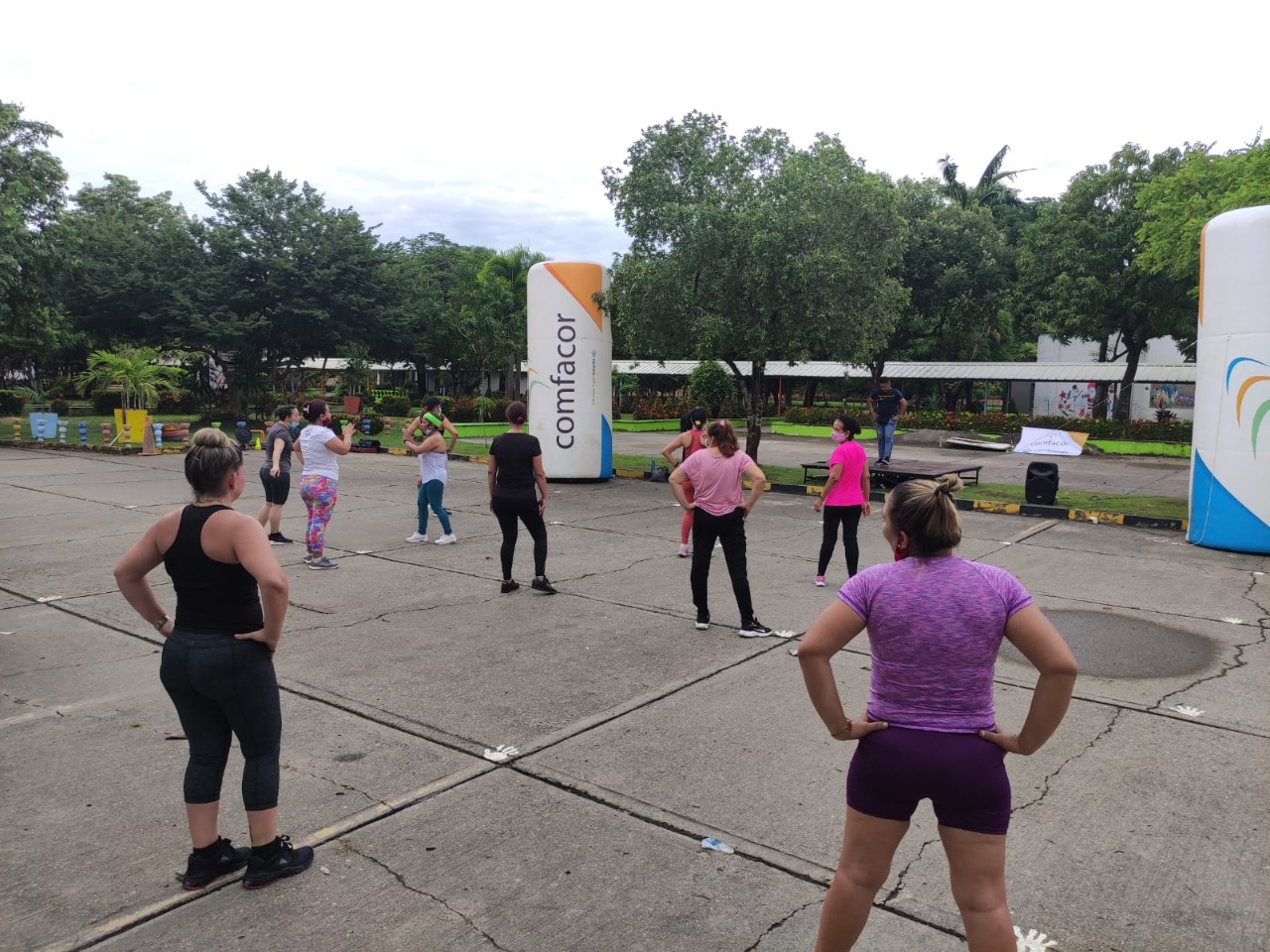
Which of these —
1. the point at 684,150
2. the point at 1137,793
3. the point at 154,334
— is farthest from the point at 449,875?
the point at 154,334

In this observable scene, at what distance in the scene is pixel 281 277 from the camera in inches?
1144

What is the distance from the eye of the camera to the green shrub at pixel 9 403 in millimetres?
38469

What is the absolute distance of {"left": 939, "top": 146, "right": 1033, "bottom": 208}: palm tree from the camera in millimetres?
42406

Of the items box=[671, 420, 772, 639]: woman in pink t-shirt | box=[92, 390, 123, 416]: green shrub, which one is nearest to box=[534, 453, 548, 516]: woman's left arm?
box=[671, 420, 772, 639]: woman in pink t-shirt

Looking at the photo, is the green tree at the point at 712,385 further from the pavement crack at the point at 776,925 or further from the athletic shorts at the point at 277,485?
the pavement crack at the point at 776,925

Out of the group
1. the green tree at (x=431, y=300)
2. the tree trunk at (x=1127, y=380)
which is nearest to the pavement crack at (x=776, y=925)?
the green tree at (x=431, y=300)

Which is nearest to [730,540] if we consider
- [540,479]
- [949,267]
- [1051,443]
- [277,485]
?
[540,479]

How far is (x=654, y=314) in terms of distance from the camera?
1700 centimetres

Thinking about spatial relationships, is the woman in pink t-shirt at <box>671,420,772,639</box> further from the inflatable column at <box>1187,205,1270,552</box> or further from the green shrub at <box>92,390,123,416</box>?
the green shrub at <box>92,390,123,416</box>

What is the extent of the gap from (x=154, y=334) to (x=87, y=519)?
63.0ft

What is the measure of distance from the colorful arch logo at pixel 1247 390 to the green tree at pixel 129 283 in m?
27.2

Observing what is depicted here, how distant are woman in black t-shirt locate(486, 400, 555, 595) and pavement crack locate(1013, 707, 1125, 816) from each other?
470 cm

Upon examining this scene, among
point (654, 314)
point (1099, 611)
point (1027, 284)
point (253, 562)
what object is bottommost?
point (1099, 611)

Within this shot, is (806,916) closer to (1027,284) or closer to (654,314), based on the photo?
(654,314)
